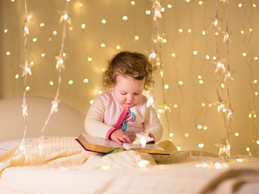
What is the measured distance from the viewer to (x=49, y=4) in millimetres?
1872

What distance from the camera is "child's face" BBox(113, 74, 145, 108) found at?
136cm

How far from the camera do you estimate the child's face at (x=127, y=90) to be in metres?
1.36

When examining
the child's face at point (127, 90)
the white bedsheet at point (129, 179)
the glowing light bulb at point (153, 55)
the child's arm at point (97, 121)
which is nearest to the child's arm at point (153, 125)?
the child's face at point (127, 90)

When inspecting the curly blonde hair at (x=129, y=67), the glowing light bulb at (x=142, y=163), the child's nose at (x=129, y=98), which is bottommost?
the glowing light bulb at (x=142, y=163)

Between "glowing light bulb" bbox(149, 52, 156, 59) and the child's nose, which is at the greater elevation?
"glowing light bulb" bbox(149, 52, 156, 59)

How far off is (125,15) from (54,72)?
769 millimetres

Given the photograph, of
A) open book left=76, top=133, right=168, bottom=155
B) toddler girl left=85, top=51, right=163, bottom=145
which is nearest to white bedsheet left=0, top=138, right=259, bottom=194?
open book left=76, top=133, right=168, bottom=155

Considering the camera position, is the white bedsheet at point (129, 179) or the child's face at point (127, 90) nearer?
the white bedsheet at point (129, 179)

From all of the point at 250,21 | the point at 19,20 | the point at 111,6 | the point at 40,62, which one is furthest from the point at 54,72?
the point at 250,21

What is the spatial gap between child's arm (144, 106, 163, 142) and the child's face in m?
0.14

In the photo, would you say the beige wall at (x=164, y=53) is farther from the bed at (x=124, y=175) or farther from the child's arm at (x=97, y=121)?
the bed at (x=124, y=175)

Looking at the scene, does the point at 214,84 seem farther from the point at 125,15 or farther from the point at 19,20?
the point at 19,20

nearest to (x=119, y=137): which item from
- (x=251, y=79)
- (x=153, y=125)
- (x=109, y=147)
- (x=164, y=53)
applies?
(x=109, y=147)

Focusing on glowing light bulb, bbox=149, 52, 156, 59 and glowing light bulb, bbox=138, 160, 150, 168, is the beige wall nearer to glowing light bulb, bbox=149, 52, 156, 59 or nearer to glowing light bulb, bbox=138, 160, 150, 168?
glowing light bulb, bbox=149, 52, 156, 59
